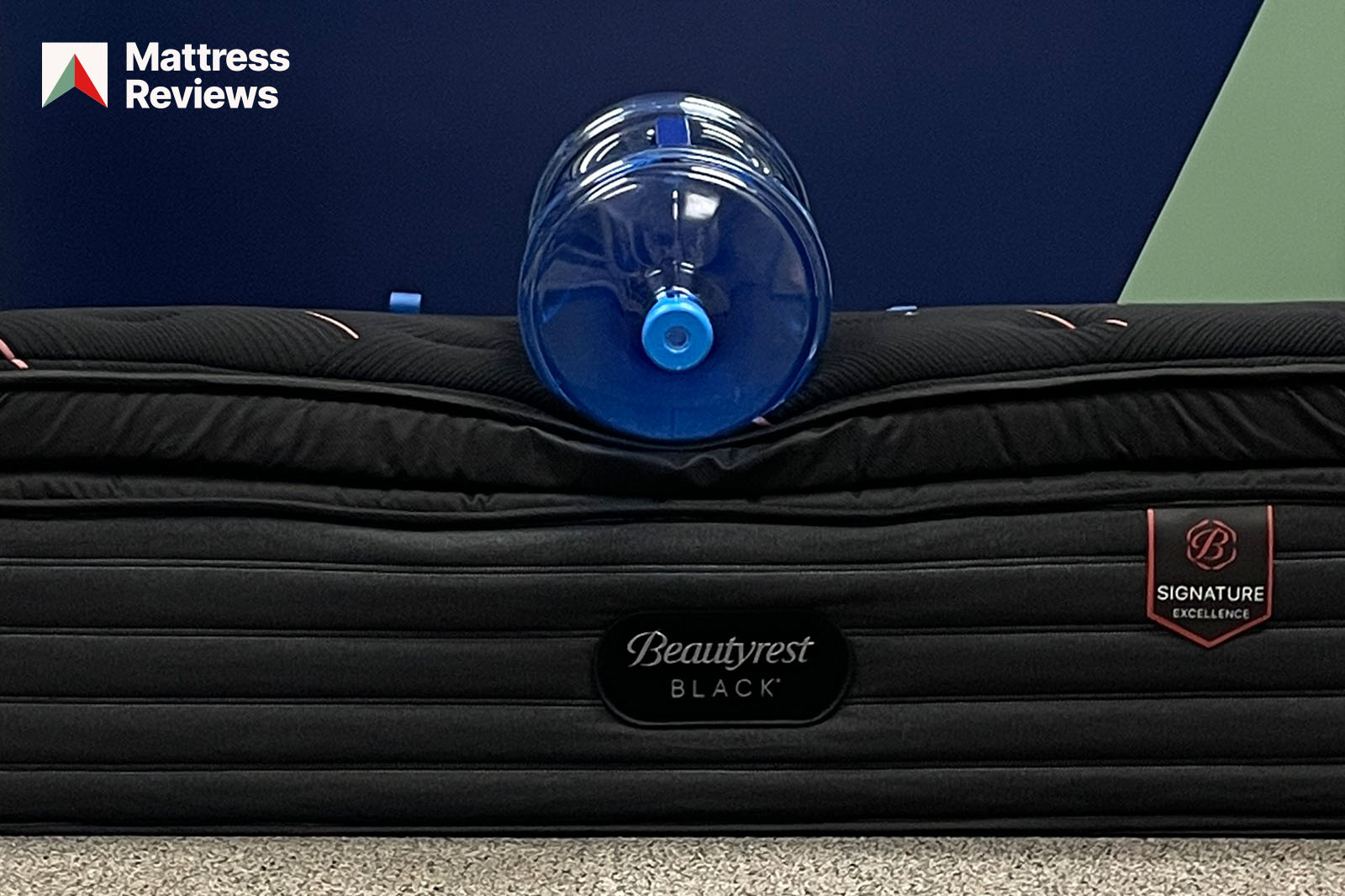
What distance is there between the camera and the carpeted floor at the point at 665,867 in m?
1.10

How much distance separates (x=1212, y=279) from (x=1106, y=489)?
1.12 m

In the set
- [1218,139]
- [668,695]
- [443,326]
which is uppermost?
[1218,139]

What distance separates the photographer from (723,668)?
1.13 m

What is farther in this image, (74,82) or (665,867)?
(74,82)

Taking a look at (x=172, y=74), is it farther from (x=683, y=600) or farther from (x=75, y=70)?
(x=683, y=600)

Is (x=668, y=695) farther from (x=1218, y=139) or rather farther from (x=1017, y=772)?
(x=1218, y=139)

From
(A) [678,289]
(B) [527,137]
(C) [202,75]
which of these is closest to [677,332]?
(A) [678,289]

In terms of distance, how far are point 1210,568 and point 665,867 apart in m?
0.47

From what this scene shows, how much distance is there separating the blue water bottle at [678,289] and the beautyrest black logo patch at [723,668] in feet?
0.49

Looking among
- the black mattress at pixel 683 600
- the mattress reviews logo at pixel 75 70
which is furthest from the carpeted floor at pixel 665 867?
the mattress reviews logo at pixel 75 70

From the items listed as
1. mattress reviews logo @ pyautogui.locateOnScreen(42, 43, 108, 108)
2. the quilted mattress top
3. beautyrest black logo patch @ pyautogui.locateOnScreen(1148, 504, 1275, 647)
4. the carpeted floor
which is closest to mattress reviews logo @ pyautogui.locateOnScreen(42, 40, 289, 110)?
mattress reviews logo @ pyautogui.locateOnScreen(42, 43, 108, 108)

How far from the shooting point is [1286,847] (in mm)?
1149

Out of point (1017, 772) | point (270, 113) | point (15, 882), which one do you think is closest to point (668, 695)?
point (1017, 772)

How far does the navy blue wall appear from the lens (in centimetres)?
204
